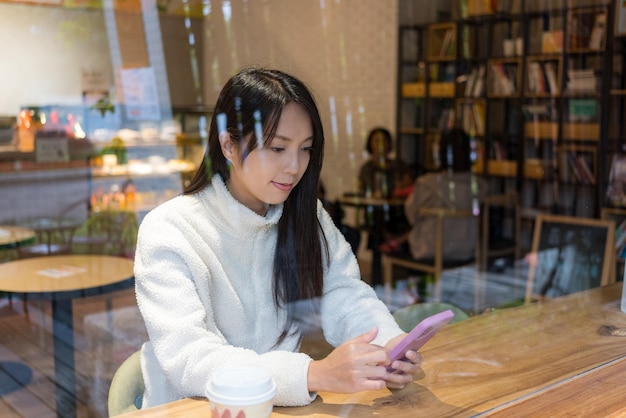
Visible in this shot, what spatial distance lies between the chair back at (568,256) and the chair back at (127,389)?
193 cm

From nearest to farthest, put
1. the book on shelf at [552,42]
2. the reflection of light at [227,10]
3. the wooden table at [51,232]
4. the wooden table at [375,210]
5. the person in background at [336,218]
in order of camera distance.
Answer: the person in background at [336,218], the reflection of light at [227,10], the wooden table at [375,210], the wooden table at [51,232], the book on shelf at [552,42]

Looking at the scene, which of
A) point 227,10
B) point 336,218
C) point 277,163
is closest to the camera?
point 277,163

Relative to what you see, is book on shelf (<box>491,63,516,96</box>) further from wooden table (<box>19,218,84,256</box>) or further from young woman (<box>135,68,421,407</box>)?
young woman (<box>135,68,421,407</box>)

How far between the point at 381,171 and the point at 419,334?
3.31 m

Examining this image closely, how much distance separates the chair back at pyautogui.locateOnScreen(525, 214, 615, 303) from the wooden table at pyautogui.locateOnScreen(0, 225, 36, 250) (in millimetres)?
2107

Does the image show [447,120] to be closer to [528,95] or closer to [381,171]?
[528,95]

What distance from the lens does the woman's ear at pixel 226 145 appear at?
115 cm

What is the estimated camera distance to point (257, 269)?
121cm

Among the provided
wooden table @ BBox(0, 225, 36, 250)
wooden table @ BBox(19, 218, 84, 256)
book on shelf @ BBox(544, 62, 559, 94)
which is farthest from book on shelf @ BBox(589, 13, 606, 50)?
wooden table @ BBox(0, 225, 36, 250)

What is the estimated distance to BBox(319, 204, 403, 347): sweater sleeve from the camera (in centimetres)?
125

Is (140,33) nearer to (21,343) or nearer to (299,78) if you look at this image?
(21,343)

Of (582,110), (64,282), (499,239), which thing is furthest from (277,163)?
(582,110)

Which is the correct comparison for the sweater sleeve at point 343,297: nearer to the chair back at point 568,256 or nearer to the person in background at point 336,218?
the person in background at point 336,218

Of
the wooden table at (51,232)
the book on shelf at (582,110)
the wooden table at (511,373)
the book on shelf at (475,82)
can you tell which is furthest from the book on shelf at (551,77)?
the wooden table at (511,373)
